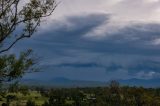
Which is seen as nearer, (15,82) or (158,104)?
(15,82)

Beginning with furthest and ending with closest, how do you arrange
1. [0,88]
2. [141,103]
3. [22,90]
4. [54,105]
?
[141,103]
[54,105]
[22,90]
[0,88]

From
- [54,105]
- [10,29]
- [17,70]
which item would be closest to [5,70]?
[17,70]

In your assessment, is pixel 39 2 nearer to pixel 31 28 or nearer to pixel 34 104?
pixel 31 28

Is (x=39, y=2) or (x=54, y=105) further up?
(x=39, y=2)

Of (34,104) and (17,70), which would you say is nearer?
(17,70)

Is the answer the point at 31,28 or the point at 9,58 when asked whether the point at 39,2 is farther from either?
the point at 9,58

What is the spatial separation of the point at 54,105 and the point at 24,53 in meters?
144

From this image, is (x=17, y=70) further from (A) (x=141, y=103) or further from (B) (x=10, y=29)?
(A) (x=141, y=103)

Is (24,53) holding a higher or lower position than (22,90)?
higher

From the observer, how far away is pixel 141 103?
7800 inches

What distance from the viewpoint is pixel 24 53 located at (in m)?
40.7

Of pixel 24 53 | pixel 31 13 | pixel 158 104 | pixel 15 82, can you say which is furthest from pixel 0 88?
pixel 158 104

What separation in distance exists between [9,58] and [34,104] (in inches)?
6118

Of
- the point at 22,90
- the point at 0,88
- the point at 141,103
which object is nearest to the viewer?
the point at 0,88
